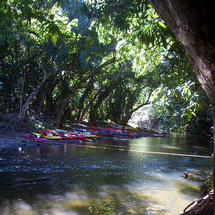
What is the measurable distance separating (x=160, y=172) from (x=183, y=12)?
7.43 metres

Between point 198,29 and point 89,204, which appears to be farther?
point 89,204

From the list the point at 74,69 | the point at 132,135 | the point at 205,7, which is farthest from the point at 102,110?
the point at 205,7

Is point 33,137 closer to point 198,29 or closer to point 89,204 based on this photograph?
point 89,204

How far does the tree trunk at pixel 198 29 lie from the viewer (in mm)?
1178

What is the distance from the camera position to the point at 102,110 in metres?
30.3

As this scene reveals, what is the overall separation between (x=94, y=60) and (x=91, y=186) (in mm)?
9667

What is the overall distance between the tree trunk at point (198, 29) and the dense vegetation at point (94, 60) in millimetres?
1093

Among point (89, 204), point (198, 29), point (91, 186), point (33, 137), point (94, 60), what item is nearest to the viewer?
point (198, 29)

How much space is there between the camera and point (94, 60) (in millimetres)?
13781

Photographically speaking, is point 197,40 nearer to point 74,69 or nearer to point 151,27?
point 151,27

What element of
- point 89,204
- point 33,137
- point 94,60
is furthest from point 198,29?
point 33,137

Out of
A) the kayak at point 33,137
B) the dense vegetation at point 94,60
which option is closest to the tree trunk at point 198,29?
the dense vegetation at point 94,60

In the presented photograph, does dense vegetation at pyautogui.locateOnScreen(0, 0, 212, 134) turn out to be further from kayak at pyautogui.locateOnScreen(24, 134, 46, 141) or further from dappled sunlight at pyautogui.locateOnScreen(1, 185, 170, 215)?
kayak at pyautogui.locateOnScreen(24, 134, 46, 141)

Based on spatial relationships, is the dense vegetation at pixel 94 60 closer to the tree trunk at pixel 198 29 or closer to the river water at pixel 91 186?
the tree trunk at pixel 198 29
